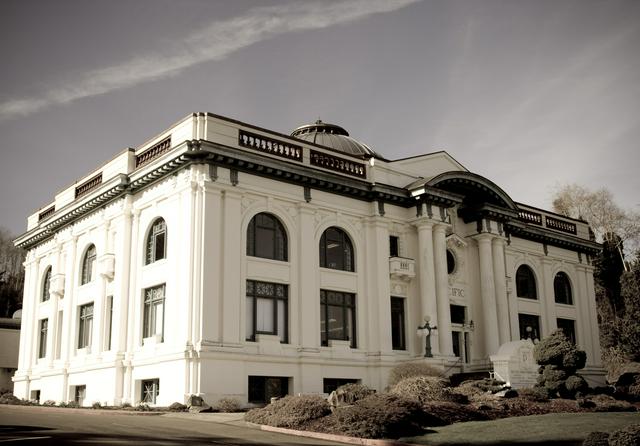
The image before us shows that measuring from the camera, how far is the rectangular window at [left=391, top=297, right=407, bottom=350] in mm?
35625

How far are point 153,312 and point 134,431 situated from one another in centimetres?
1351

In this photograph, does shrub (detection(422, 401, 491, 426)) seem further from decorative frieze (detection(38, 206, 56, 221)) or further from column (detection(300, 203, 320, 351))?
decorative frieze (detection(38, 206, 56, 221))

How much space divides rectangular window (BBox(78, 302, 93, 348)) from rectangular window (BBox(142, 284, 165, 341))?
5.88 meters

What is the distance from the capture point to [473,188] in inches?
1558

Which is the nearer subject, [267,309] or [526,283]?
[267,309]

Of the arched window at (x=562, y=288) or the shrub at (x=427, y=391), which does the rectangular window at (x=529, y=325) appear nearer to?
the arched window at (x=562, y=288)

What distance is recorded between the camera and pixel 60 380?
36656mm

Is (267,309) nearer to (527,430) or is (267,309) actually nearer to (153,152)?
(153,152)

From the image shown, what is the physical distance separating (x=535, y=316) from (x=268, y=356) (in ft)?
70.9

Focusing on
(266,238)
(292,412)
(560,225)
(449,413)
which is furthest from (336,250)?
(560,225)

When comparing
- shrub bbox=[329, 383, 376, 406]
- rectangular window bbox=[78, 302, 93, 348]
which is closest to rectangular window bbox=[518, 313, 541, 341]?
shrub bbox=[329, 383, 376, 406]

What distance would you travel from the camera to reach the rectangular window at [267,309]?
30484 millimetres

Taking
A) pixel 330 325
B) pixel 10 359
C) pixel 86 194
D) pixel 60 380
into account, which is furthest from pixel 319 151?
pixel 10 359

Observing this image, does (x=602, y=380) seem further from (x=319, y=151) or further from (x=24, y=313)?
(x=24, y=313)
